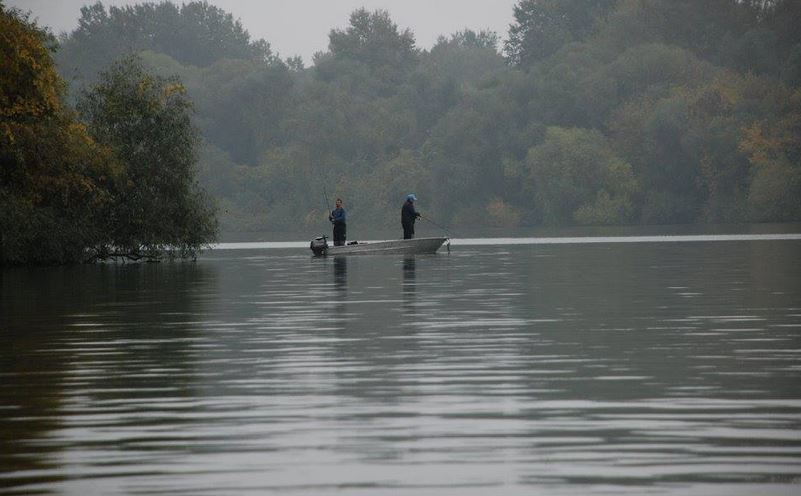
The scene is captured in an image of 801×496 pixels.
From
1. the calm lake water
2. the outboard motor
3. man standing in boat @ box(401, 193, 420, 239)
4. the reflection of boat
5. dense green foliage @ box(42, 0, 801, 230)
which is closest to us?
the calm lake water

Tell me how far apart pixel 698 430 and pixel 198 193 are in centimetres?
4296

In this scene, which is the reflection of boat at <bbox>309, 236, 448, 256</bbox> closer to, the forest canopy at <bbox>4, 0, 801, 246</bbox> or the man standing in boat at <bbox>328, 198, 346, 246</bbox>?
the man standing in boat at <bbox>328, 198, 346, 246</bbox>

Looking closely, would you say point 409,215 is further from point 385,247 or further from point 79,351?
point 79,351

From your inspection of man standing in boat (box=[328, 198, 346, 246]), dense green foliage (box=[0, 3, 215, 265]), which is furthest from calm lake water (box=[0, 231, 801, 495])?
man standing in boat (box=[328, 198, 346, 246])

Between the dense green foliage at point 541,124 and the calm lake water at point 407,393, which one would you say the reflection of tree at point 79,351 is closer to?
the calm lake water at point 407,393

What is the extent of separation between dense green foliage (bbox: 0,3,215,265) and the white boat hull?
412 centimetres

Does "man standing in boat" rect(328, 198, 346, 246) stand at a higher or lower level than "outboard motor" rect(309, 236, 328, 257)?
higher

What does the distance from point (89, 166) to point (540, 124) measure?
6876cm

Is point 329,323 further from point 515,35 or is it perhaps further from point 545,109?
Answer: point 515,35

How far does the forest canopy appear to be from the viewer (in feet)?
348

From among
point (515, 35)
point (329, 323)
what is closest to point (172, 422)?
point (329, 323)

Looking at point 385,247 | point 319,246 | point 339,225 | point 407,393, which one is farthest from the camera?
point 339,225

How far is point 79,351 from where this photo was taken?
1755 centimetres

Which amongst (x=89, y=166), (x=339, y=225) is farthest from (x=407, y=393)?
(x=339, y=225)
